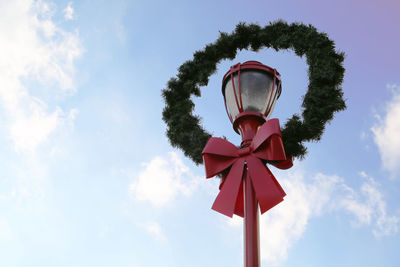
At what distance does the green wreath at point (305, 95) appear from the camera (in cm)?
341

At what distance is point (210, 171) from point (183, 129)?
738 millimetres

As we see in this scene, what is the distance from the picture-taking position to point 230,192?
315 cm

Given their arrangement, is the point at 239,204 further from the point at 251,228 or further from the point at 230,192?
the point at 251,228

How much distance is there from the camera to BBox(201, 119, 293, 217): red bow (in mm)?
2975

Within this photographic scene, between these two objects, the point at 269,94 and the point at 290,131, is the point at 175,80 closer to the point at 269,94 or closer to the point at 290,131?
the point at 269,94

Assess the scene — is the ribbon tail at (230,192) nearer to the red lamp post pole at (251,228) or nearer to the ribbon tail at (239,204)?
the red lamp post pole at (251,228)

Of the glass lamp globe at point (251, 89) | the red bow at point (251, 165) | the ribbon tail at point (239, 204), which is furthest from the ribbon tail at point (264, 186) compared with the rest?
the glass lamp globe at point (251, 89)

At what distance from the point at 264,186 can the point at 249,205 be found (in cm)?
19

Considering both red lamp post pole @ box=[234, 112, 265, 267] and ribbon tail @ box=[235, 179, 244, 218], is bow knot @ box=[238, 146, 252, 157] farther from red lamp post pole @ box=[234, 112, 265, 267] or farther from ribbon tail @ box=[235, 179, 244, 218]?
ribbon tail @ box=[235, 179, 244, 218]

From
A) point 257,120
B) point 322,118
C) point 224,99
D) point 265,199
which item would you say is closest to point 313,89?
point 322,118

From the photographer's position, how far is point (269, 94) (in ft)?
11.7

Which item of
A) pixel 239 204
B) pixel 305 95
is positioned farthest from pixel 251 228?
pixel 305 95

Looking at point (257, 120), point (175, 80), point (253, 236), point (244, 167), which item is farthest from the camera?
point (175, 80)

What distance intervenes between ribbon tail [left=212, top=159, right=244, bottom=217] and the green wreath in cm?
53
